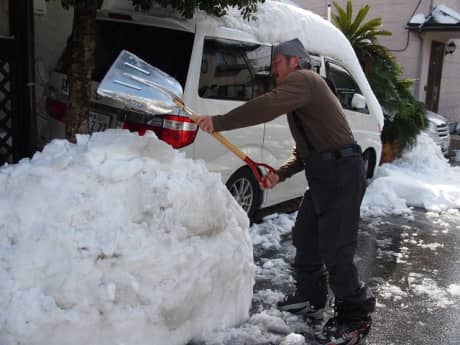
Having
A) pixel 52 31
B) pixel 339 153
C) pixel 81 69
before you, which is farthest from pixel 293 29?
pixel 52 31

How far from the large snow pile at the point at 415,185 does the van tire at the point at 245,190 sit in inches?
76.5

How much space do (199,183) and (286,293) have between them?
1384mm

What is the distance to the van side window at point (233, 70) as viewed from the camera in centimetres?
464

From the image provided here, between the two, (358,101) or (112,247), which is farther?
(358,101)

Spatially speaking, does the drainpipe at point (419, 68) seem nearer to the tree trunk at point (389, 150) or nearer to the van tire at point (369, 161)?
the tree trunk at point (389, 150)

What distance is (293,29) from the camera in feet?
18.5

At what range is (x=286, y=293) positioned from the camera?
4156 millimetres

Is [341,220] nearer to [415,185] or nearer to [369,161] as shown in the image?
[369,161]

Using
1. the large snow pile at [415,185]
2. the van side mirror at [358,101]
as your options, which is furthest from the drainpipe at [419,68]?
the van side mirror at [358,101]

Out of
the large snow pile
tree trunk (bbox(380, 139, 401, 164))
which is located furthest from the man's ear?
tree trunk (bbox(380, 139, 401, 164))

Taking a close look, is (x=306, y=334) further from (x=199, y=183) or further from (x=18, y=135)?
(x=18, y=135)

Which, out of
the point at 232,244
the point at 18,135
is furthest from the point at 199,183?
the point at 18,135

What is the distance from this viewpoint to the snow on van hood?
5.07m

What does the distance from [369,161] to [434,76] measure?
8.74 metres
